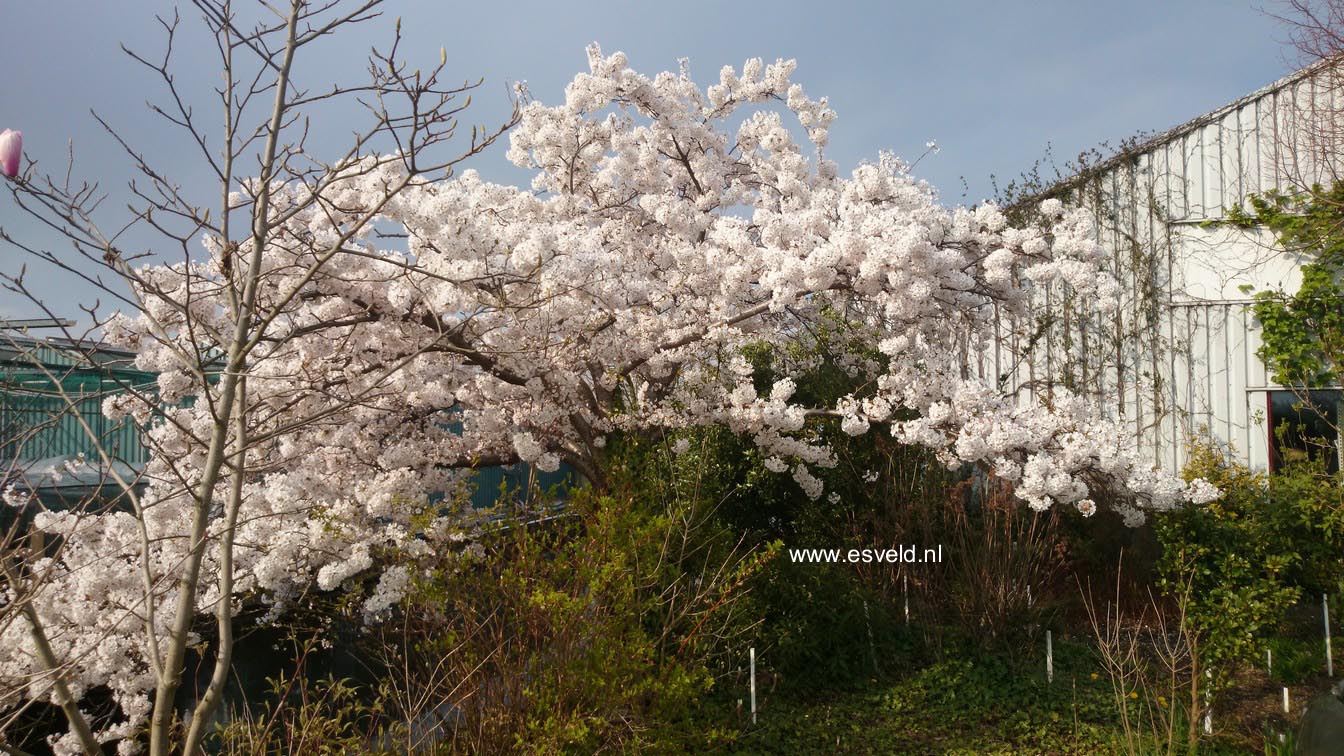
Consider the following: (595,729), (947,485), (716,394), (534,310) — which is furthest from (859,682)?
(534,310)

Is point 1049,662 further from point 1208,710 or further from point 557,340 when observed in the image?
point 557,340

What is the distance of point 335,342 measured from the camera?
496 cm

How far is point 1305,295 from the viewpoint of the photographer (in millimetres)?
8508

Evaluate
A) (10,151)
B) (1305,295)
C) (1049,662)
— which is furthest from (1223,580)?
(10,151)

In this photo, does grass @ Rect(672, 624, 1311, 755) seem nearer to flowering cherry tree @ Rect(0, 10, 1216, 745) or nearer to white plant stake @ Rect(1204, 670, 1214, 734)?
white plant stake @ Rect(1204, 670, 1214, 734)

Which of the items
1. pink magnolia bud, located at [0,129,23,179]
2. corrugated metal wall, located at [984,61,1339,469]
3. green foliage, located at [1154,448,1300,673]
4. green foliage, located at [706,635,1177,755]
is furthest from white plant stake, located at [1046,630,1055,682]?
pink magnolia bud, located at [0,129,23,179]

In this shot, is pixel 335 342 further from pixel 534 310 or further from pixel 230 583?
pixel 230 583

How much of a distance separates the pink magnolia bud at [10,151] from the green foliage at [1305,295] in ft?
31.5

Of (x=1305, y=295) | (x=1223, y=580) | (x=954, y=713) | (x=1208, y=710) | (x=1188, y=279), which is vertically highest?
(x=1188, y=279)

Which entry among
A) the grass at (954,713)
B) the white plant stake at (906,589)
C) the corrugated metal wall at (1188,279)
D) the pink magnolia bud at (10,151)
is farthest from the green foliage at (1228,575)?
the pink magnolia bud at (10,151)

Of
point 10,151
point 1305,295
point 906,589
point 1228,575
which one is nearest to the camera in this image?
point 10,151

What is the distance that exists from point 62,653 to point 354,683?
1612 millimetres

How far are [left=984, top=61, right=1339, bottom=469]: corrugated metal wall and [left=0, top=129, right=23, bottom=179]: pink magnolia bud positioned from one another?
29.2ft

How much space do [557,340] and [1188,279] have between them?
7006 millimetres
